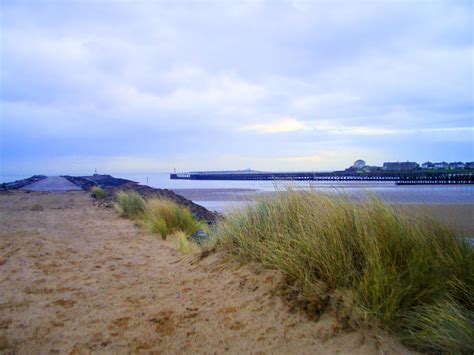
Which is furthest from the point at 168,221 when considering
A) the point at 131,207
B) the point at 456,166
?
the point at 456,166

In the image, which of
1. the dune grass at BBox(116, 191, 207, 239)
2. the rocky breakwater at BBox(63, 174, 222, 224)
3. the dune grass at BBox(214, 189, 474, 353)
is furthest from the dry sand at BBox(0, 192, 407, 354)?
the rocky breakwater at BBox(63, 174, 222, 224)

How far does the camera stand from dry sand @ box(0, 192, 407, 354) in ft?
11.1

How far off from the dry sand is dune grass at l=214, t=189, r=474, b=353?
9.7 inches

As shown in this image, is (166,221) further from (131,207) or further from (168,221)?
(131,207)

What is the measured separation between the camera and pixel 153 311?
13.6 feet

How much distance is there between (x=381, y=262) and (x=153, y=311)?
2463 mm

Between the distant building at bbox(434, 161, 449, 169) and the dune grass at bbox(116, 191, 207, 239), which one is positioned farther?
the distant building at bbox(434, 161, 449, 169)

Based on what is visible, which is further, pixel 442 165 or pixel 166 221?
pixel 442 165

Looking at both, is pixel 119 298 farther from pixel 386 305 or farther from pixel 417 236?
pixel 417 236

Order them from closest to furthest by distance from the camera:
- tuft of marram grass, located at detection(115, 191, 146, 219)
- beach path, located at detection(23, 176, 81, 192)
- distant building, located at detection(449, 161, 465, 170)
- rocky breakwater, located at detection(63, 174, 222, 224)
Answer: tuft of marram grass, located at detection(115, 191, 146, 219), rocky breakwater, located at detection(63, 174, 222, 224), beach path, located at detection(23, 176, 81, 192), distant building, located at detection(449, 161, 465, 170)

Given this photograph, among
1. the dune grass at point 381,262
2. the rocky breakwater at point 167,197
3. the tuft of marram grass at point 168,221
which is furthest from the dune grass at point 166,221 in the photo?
the dune grass at point 381,262

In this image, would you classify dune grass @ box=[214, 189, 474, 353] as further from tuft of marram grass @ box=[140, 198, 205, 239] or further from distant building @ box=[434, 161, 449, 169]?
distant building @ box=[434, 161, 449, 169]

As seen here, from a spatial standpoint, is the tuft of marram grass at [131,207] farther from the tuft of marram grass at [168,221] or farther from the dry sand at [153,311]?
the dry sand at [153,311]

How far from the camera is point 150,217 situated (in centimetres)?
1109
